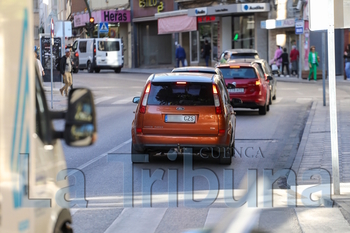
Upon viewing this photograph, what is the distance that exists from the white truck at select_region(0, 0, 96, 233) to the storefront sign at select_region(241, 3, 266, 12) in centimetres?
4073

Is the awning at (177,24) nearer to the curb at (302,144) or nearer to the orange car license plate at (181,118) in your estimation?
the curb at (302,144)

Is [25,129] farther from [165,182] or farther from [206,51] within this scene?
[206,51]

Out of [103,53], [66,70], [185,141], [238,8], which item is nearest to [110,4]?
[103,53]

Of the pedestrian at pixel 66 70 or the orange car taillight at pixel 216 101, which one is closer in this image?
the orange car taillight at pixel 216 101

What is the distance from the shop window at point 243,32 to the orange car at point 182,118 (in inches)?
1343

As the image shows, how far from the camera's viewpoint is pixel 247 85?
63.8 feet

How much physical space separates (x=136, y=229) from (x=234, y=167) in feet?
14.6

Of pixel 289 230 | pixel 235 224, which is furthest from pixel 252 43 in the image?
pixel 235 224

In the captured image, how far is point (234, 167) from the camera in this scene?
36.6 ft

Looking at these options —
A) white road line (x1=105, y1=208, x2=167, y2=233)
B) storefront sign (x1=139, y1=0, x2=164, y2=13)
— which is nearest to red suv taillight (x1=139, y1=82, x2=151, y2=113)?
white road line (x1=105, y1=208, x2=167, y2=233)

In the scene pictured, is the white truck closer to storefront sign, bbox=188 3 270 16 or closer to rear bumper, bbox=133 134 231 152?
rear bumper, bbox=133 134 231 152

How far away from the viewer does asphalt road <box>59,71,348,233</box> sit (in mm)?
7301

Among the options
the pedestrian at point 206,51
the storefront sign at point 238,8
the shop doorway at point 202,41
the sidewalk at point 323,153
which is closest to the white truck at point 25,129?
the sidewalk at point 323,153

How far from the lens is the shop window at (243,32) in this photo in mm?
45125
